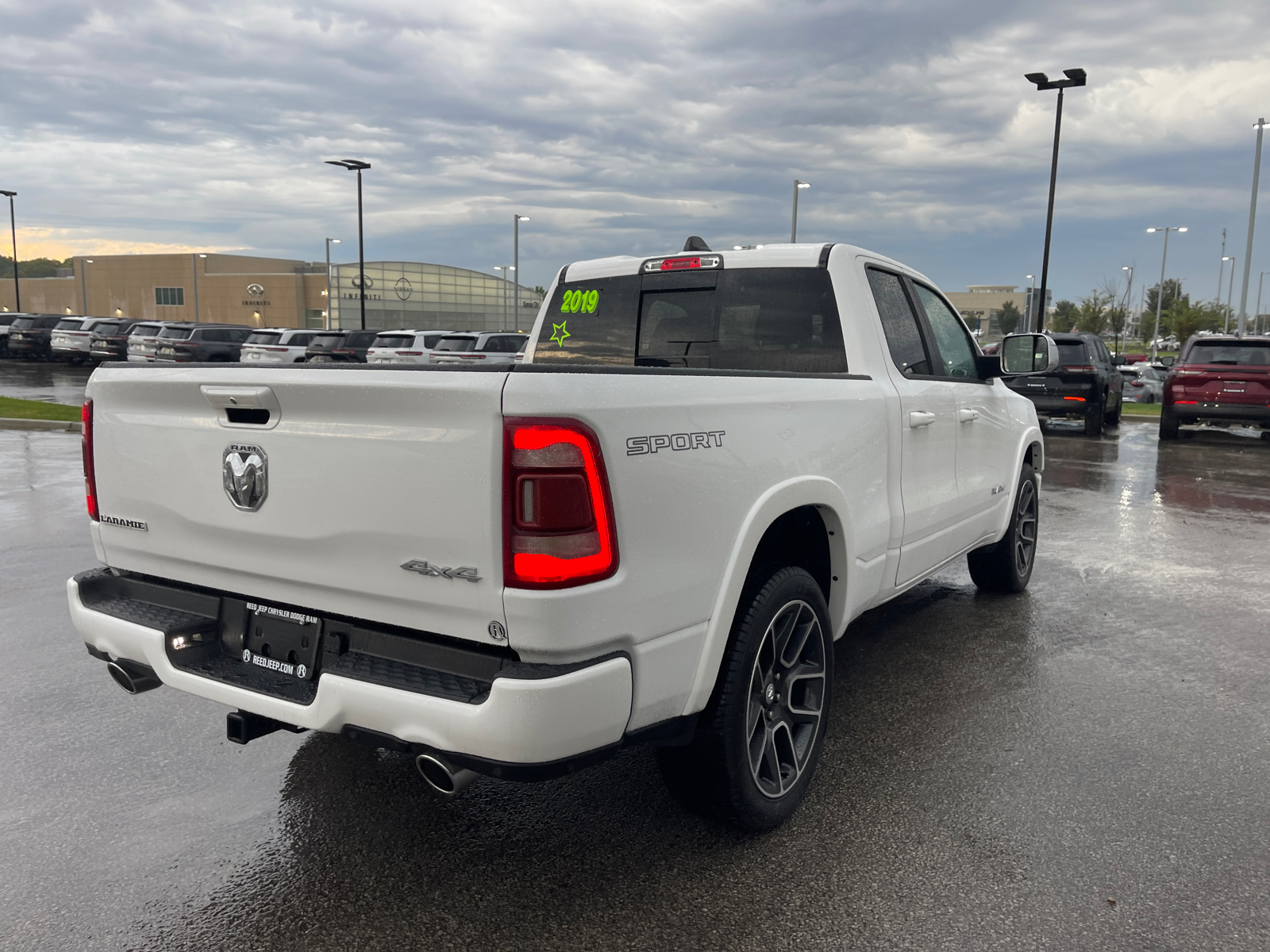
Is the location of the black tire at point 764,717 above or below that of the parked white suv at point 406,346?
below

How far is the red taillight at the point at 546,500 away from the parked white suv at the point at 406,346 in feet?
74.7

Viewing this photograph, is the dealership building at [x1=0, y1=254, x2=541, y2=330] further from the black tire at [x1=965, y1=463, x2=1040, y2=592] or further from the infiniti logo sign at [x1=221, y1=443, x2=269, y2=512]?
the infiniti logo sign at [x1=221, y1=443, x2=269, y2=512]

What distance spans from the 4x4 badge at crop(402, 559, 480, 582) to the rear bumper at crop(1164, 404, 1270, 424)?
16886 mm

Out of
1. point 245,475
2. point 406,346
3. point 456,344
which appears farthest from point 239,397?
point 406,346

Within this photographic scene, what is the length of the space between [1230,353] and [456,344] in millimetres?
17060

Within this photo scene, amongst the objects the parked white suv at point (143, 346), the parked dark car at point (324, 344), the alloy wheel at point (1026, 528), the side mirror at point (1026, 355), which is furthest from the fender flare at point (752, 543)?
the parked white suv at point (143, 346)

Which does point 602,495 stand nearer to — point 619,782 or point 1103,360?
point 619,782

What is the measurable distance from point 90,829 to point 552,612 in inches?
78.7

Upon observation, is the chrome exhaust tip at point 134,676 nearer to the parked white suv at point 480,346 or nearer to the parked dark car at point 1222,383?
the parked dark car at point 1222,383

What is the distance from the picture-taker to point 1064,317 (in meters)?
83.6

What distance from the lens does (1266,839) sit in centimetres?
327

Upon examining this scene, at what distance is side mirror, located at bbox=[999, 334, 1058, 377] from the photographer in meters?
5.45

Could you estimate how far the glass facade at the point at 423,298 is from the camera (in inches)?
3295

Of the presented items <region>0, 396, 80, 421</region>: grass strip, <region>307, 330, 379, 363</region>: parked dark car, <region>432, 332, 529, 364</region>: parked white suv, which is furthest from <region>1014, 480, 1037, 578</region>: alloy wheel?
<region>307, 330, 379, 363</region>: parked dark car
